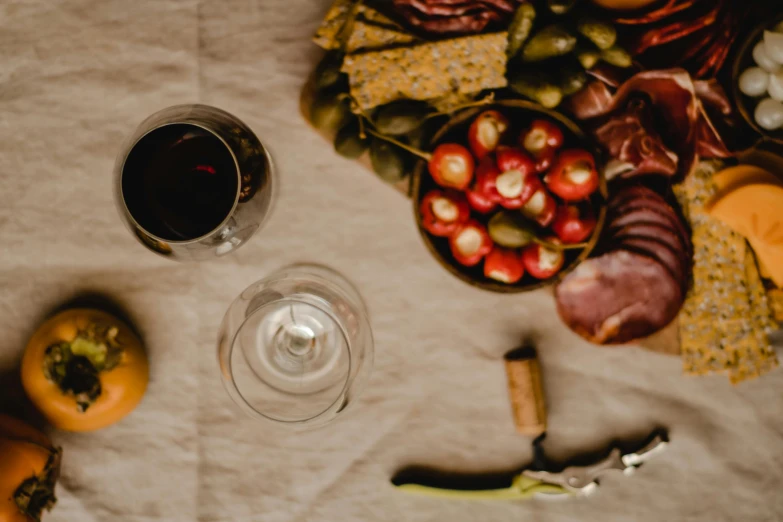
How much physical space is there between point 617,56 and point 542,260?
0.23 m

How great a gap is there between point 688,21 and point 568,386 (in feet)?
1.39

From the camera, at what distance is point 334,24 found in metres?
0.65

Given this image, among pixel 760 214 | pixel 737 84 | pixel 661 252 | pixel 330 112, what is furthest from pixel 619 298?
pixel 330 112

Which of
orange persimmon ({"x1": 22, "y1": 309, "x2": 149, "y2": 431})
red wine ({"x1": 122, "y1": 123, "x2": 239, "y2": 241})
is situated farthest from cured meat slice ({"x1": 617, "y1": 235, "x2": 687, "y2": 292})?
orange persimmon ({"x1": 22, "y1": 309, "x2": 149, "y2": 431})

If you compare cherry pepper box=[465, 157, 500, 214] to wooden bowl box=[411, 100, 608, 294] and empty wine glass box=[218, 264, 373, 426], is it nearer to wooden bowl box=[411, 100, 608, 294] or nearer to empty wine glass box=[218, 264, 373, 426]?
wooden bowl box=[411, 100, 608, 294]

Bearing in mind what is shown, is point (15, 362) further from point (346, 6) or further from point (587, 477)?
point (587, 477)

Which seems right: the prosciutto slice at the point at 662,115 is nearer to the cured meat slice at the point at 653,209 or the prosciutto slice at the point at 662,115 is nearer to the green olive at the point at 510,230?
the cured meat slice at the point at 653,209

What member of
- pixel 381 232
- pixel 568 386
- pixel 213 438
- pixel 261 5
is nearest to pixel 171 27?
pixel 261 5

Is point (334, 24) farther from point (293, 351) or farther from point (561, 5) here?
point (293, 351)

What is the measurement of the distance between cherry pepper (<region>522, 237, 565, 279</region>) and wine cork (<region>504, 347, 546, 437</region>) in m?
0.11

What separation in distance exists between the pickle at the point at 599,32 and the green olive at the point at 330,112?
0.85ft

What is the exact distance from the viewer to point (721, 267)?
65cm

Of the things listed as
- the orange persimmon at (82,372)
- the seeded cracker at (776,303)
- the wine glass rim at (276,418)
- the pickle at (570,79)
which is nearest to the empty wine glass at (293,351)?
the wine glass rim at (276,418)

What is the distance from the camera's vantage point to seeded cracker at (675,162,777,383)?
25.4 inches
